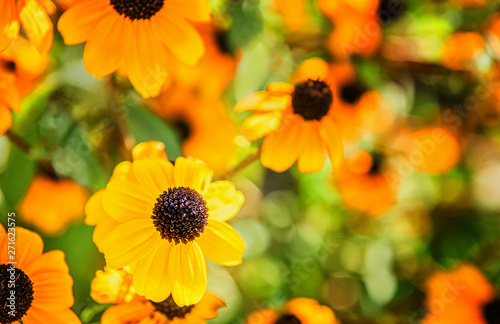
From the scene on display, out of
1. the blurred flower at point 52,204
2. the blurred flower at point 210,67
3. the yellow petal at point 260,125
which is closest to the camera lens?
the yellow petal at point 260,125

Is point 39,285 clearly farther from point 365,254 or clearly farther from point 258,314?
A: point 365,254

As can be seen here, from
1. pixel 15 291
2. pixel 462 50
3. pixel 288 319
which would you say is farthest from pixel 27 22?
pixel 462 50

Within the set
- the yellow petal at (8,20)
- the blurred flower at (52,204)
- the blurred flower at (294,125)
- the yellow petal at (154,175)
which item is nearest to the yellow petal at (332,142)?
the blurred flower at (294,125)

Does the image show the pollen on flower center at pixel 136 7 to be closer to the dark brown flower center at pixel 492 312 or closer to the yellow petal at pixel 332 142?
the yellow petal at pixel 332 142

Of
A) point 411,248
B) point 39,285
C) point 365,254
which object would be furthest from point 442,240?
point 39,285

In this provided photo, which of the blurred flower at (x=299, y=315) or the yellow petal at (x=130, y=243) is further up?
the yellow petal at (x=130, y=243)

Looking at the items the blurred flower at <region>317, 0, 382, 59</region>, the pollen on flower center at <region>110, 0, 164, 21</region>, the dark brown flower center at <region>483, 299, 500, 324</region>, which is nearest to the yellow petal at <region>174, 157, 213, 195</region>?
the pollen on flower center at <region>110, 0, 164, 21</region>
